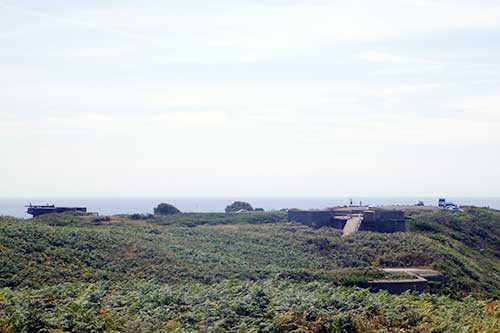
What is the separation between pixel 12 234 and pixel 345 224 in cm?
2733

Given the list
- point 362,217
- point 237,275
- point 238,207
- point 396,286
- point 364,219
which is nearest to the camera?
point 237,275

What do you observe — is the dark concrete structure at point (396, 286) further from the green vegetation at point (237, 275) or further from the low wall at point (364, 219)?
the low wall at point (364, 219)

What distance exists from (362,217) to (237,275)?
23422 mm

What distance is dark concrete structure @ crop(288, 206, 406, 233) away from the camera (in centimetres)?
5731

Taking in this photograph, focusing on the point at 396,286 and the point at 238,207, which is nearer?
the point at 396,286

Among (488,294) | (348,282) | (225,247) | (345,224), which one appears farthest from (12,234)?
(345,224)

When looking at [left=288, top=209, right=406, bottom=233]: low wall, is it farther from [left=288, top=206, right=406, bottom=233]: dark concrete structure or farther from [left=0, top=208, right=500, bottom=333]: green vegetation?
[left=0, top=208, right=500, bottom=333]: green vegetation

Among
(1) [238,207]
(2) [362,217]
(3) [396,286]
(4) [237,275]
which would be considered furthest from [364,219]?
(1) [238,207]

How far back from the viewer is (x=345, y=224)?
193ft

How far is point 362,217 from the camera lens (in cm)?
5819

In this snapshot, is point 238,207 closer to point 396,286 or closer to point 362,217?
point 362,217

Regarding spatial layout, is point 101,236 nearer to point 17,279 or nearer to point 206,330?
point 17,279

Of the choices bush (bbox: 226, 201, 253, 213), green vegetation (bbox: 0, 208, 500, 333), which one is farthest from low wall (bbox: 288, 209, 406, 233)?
bush (bbox: 226, 201, 253, 213)

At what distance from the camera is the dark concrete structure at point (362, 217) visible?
188 ft
